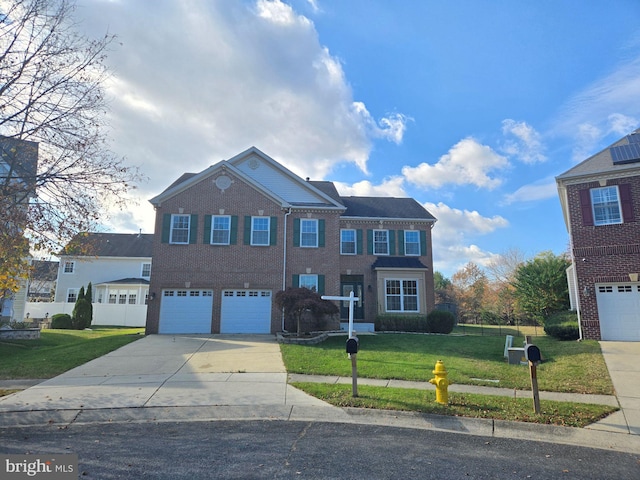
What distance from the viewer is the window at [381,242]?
23.1 meters

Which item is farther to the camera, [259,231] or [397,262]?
[397,262]

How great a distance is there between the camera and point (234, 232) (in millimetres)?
19625

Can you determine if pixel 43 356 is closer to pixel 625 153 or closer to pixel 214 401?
pixel 214 401

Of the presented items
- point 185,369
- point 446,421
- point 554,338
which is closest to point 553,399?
point 446,421

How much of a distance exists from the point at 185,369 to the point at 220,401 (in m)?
3.48

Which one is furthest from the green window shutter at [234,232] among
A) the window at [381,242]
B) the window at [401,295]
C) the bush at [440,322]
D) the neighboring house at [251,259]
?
the bush at [440,322]

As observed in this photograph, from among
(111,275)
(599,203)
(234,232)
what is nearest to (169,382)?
(234,232)

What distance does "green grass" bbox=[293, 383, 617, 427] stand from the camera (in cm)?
659

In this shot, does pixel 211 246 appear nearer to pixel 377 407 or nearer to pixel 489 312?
pixel 377 407

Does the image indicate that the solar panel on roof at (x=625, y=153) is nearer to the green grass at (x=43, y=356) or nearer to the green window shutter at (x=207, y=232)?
the green window shutter at (x=207, y=232)

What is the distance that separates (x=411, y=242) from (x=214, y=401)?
17.4 metres

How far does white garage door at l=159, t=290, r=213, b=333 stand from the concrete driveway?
14.7 feet

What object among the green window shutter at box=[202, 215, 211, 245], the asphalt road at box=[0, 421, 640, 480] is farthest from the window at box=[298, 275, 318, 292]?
the asphalt road at box=[0, 421, 640, 480]

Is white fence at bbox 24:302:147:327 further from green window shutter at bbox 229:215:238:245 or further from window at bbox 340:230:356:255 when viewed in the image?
window at bbox 340:230:356:255
